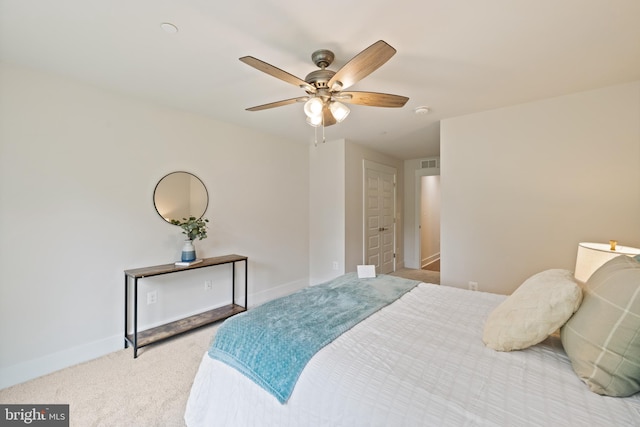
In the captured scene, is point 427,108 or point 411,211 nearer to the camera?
point 427,108

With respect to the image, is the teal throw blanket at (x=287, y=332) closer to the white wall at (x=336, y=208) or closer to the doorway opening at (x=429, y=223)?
the white wall at (x=336, y=208)

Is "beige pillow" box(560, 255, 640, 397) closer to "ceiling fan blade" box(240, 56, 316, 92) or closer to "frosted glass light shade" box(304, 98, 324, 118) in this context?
"frosted glass light shade" box(304, 98, 324, 118)

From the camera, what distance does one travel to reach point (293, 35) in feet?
5.31

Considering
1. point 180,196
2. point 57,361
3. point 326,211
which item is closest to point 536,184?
point 326,211

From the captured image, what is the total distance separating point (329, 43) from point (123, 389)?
9.26 ft

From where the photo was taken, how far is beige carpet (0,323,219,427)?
1628 mm

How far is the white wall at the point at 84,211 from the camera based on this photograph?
1979 millimetres

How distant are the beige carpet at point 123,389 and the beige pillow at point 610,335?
2072 mm

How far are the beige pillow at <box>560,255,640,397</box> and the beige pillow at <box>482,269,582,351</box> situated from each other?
6 cm

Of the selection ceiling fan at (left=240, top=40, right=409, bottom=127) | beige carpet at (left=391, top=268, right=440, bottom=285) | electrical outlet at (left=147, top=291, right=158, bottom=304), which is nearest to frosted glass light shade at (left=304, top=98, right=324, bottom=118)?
ceiling fan at (left=240, top=40, right=409, bottom=127)

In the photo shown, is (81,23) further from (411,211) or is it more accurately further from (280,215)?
(411,211)

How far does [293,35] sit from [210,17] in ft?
1.58

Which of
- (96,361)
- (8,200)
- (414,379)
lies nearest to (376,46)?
(414,379)

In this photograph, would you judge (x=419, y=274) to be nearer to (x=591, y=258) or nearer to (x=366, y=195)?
(x=366, y=195)
